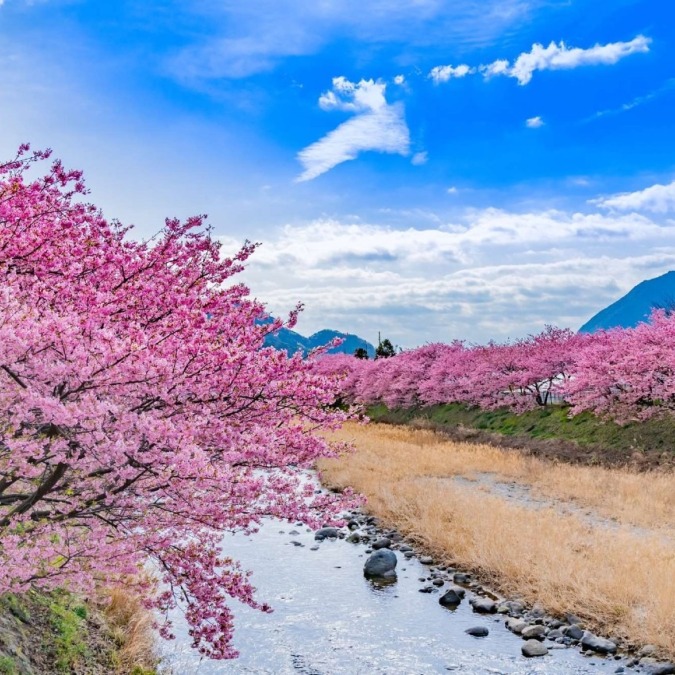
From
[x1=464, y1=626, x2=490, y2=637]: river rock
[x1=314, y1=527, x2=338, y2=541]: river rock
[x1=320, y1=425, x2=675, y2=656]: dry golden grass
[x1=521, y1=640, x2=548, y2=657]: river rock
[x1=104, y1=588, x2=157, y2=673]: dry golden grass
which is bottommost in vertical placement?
[x1=314, y1=527, x2=338, y2=541]: river rock

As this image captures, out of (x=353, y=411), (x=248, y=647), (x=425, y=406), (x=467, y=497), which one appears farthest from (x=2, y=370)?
(x=425, y=406)

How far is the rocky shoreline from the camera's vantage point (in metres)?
9.54

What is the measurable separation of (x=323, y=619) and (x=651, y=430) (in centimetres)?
2233

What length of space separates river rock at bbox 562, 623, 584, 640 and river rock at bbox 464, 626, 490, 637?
1.33 meters

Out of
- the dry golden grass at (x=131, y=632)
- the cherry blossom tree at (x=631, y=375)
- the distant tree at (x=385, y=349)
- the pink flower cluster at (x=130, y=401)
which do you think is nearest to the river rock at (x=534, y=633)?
the pink flower cluster at (x=130, y=401)

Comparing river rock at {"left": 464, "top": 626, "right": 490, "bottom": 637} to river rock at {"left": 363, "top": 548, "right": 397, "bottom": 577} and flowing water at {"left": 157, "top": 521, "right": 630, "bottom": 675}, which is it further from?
river rock at {"left": 363, "top": 548, "right": 397, "bottom": 577}

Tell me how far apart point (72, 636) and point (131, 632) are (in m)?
1.51

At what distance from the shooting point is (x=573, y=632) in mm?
10367

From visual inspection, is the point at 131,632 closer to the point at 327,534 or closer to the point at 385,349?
the point at 327,534

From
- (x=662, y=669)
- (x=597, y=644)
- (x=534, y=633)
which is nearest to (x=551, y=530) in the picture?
(x=534, y=633)

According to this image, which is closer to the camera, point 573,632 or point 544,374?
point 573,632

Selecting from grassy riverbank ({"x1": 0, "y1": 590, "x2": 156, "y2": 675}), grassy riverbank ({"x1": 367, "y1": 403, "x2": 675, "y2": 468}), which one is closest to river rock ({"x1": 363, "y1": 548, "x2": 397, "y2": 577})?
grassy riverbank ({"x1": 0, "y1": 590, "x2": 156, "y2": 675})

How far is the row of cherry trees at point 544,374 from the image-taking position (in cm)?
2745

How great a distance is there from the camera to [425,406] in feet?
170
